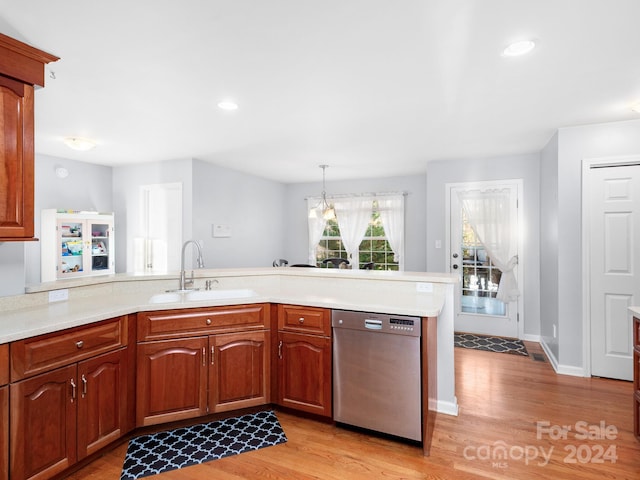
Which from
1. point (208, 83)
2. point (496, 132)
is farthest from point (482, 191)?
point (208, 83)

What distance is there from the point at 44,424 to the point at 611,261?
14.5 feet

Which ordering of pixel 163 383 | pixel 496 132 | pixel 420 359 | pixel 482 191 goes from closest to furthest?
pixel 420 359
pixel 163 383
pixel 496 132
pixel 482 191

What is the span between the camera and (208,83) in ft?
8.37

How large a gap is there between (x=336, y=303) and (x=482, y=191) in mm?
3395

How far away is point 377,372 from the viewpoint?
2229 millimetres

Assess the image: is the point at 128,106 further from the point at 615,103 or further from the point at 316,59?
the point at 615,103

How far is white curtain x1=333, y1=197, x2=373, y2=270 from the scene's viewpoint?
21.2 feet

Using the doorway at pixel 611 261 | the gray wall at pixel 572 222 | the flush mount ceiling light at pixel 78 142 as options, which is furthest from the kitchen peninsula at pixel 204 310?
Result: the flush mount ceiling light at pixel 78 142

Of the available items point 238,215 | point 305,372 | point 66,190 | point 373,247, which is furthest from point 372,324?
point 66,190

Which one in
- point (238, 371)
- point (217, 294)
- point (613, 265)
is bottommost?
point (238, 371)

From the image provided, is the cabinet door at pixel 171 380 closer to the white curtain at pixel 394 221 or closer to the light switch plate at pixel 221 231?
the light switch plate at pixel 221 231

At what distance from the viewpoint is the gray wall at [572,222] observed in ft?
11.0

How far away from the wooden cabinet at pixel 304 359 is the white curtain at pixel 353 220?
13.5ft

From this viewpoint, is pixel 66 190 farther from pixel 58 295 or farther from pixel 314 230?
pixel 314 230
